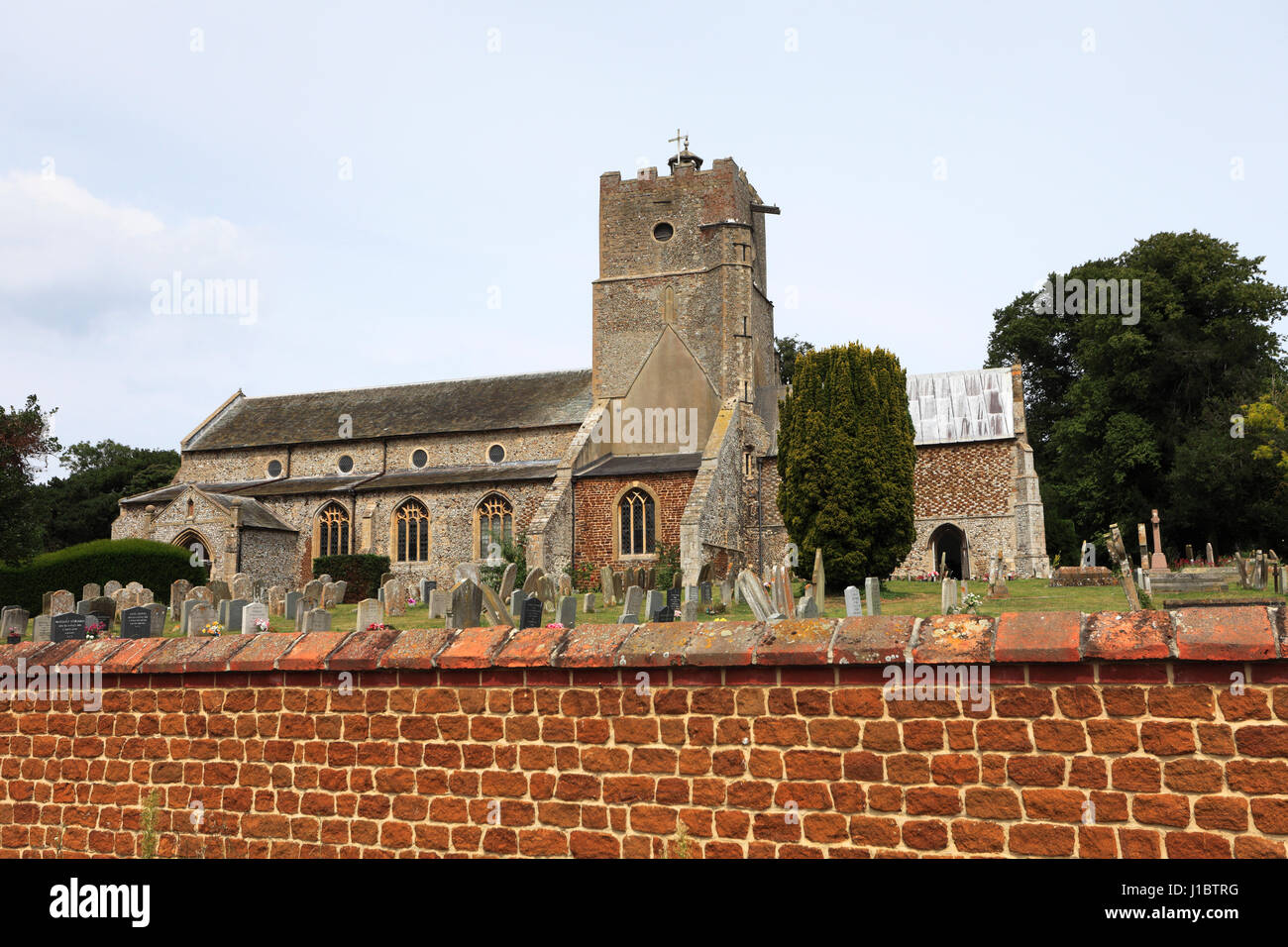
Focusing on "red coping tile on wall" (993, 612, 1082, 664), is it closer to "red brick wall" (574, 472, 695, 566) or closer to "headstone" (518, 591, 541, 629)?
"headstone" (518, 591, 541, 629)

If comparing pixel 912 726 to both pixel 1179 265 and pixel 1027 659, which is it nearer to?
pixel 1027 659

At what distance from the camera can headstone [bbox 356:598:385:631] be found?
1636cm

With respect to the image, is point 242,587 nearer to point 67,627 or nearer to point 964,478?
point 67,627

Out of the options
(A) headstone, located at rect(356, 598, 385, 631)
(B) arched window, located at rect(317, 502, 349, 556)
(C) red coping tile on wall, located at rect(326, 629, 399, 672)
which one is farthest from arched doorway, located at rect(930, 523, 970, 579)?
(C) red coping tile on wall, located at rect(326, 629, 399, 672)

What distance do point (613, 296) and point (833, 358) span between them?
13157 mm

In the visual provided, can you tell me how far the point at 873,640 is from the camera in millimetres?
4391

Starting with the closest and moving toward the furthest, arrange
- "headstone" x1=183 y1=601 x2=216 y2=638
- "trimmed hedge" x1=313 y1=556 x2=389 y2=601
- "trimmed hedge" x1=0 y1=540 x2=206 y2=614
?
"headstone" x1=183 y1=601 x2=216 y2=638
"trimmed hedge" x1=0 y1=540 x2=206 y2=614
"trimmed hedge" x1=313 y1=556 x2=389 y2=601

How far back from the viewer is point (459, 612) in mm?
13703

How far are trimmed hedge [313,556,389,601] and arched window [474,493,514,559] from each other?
3.67 meters

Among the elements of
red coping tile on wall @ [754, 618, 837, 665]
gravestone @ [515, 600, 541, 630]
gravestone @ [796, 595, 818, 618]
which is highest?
red coping tile on wall @ [754, 618, 837, 665]

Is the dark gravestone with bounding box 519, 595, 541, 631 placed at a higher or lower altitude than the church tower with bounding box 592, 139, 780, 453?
lower

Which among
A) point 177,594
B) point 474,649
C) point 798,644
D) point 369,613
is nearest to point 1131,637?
point 798,644

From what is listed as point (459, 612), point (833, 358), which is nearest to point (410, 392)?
point (833, 358)

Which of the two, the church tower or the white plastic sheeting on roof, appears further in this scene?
the church tower
